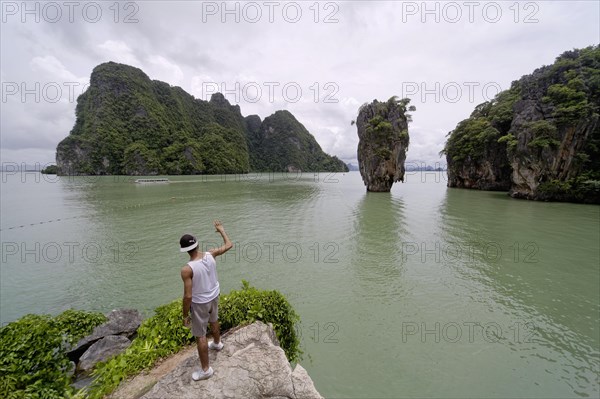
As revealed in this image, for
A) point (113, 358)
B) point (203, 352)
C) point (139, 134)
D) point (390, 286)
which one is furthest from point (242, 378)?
point (139, 134)

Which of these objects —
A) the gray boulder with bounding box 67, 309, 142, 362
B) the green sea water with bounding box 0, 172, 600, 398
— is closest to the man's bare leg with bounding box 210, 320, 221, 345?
the green sea water with bounding box 0, 172, 600, 398

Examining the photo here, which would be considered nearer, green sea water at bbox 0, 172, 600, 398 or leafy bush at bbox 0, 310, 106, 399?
leafy bush at bbox 0, 310, 106, 399

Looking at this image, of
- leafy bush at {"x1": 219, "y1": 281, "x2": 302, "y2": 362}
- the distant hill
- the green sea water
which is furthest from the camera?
the distant hill

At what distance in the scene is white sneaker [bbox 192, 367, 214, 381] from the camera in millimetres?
3221

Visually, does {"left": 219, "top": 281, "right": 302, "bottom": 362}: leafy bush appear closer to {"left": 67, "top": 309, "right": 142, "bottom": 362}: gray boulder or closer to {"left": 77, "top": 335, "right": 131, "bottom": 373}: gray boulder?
{"left": 77, "top": 335, "right": 131, "bottom": 373}: gray boulder

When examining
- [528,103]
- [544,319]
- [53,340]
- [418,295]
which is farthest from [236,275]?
[528,103]

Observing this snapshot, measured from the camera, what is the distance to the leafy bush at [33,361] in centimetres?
352

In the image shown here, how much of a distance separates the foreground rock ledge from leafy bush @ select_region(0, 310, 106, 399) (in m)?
1.60

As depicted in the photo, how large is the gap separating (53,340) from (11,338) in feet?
1.83

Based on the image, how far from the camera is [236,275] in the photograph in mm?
9953

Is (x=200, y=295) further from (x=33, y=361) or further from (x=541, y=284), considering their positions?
(x=541, y=284)

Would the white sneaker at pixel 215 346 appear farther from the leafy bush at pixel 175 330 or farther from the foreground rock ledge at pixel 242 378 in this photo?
the leafy bush at pixel 175 330

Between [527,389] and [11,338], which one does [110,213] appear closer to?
[11,338]

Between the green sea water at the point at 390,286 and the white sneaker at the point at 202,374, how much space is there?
8.25 feet
